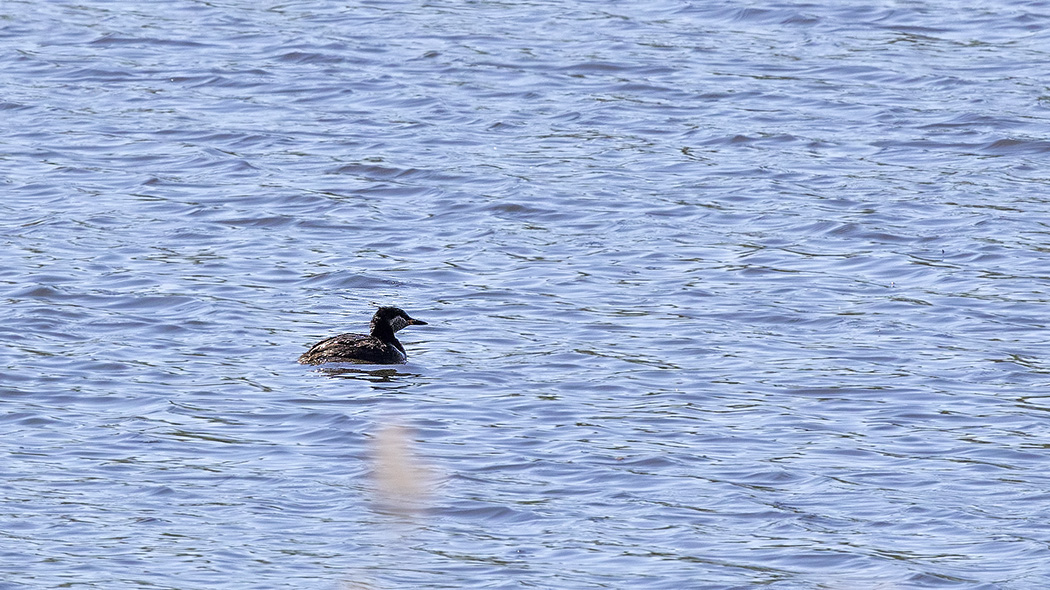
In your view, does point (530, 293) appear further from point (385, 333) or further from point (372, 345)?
point (372, 345)

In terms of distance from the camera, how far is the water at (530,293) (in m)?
9.90

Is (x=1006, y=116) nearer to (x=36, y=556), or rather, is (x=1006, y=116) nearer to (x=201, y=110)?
(x=201, y=110)

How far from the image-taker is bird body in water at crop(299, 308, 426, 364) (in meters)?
13.2

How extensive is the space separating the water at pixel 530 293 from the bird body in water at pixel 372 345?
0.47ft

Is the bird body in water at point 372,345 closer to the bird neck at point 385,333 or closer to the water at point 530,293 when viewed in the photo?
the bird neck at point 385,333

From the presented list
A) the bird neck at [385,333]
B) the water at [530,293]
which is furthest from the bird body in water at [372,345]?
the water at [530,293]

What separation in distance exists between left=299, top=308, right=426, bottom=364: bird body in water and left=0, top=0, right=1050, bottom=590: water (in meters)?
0.14

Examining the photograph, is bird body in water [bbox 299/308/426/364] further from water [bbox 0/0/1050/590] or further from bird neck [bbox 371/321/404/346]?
water [bbox 0/0/1050/590]

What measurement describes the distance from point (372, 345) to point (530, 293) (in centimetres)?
186

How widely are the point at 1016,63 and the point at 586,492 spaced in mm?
12420

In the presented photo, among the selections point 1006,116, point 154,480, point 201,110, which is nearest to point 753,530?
point 154,480

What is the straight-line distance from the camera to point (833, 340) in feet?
44.7

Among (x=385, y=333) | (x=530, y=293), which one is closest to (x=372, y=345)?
(x=385, y=333)

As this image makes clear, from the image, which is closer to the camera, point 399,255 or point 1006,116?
point 399,255
